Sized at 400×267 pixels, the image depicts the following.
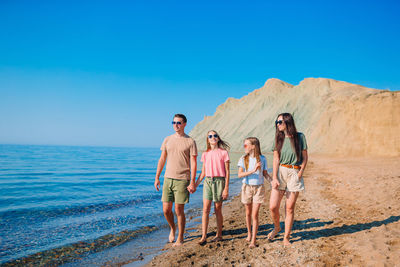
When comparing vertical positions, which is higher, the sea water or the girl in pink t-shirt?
the girl in pink t-shirt

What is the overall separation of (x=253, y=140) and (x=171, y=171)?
1389mm

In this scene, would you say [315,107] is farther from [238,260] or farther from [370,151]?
[238,260]

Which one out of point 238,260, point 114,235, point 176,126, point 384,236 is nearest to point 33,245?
point 114,235

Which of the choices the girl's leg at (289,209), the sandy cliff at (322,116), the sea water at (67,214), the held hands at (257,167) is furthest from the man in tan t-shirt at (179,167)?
the sandy cliff at (322,116)

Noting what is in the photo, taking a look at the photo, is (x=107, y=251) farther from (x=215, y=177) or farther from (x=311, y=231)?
(x=311, y=231)

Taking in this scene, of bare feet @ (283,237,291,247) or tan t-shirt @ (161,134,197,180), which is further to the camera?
tan t-shirt @ (161,134,197,180)

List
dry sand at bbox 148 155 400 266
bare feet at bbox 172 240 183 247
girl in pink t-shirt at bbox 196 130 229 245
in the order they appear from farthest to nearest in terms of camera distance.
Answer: bare feet at bbox 172 240 183 247
girl in pink t-shirt at bbox 196 130 229 245
dry sand at bbox 148 155 400 266

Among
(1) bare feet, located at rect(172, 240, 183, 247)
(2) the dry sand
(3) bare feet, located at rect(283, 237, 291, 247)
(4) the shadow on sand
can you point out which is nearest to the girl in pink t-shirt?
(1) bare feet, located at rect(172, 240, 183, 247)

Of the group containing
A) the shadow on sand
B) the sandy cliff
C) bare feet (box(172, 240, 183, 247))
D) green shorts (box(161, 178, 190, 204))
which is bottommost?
bare feet (box(172, 240, 183, 247))

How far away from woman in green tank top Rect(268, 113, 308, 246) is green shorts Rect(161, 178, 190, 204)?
1.36 metres

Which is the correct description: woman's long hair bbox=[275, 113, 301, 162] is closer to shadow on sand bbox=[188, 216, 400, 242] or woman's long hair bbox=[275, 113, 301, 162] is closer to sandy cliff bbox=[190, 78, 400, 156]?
shadow on sand bbox=[188, 216, 400, 242]

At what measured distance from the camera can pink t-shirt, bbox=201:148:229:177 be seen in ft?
13.3

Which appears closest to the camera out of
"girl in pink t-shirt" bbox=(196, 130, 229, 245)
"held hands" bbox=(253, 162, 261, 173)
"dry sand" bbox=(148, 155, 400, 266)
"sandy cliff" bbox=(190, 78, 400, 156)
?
"dry sand" bbox=(148, 155, 400, 266)

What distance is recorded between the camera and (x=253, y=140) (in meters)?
4.04
